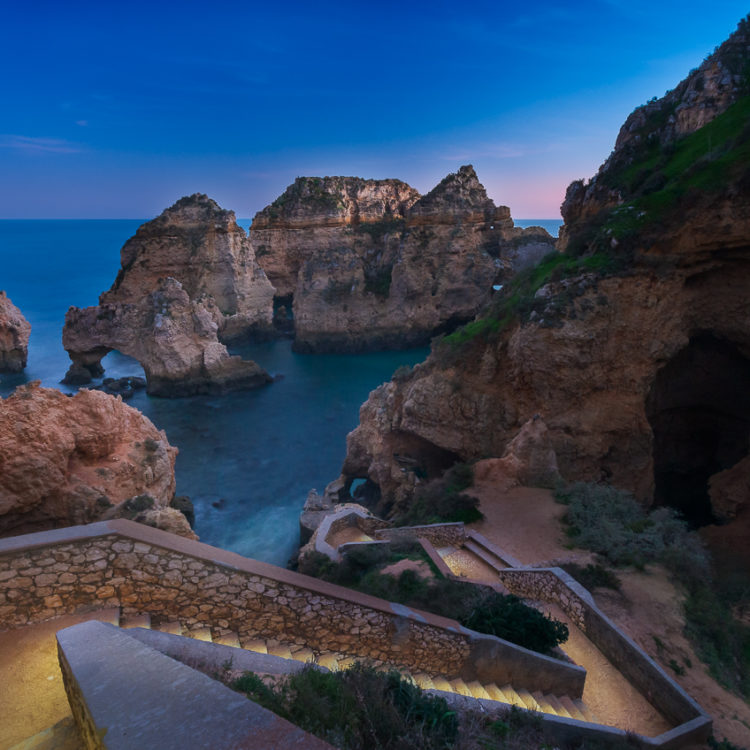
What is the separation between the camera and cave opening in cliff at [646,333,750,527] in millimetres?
15188

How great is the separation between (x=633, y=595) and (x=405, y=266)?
33846 mm

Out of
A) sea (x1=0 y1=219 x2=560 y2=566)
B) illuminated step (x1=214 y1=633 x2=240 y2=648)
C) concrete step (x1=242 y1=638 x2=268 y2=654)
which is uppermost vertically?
illuminated step (x1=214 y1=633 x2=240 y2=648)

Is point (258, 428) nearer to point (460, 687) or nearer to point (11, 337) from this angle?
point (11, 337)

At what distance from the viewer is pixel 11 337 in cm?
2972

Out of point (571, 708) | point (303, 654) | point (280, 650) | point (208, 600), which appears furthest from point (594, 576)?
point (208, 600)

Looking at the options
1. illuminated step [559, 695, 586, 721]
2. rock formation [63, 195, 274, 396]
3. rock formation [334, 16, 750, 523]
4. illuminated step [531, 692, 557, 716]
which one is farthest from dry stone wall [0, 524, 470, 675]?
rock formation [63, 195, 274, 396]

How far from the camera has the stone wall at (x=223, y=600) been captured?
4.74 meters

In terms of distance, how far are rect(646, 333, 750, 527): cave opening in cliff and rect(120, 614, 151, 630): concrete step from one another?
1556cm

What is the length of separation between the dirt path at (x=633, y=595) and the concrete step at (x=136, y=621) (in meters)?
6.83

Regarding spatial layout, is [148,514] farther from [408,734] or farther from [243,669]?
[408,734]

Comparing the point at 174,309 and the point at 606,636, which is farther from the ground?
the point at 174,309

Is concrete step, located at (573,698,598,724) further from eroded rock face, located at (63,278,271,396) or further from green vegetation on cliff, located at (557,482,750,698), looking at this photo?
eroded rock face, located at (63,278,271,396)

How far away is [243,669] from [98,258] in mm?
86883

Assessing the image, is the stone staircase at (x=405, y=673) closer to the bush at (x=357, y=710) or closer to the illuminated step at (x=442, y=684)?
the illuminated step at (x=442, y=684)
